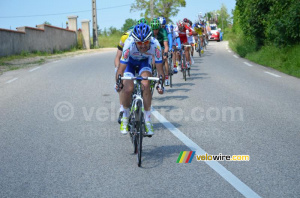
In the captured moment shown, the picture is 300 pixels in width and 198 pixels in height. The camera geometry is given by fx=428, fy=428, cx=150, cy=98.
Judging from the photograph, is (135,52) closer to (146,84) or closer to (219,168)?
(146,84)

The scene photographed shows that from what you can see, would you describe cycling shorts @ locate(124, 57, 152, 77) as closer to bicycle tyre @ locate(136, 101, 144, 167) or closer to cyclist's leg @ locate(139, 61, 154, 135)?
cyclist's leg @ locate(139, 61, 154, 135)

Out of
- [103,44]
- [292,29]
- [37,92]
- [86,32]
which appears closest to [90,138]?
[37,92]

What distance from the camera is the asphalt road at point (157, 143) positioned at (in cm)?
471

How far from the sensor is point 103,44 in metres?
49.0

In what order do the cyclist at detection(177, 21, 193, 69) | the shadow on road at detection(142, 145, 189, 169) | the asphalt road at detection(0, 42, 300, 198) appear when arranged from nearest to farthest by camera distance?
the asphalt road at detection(0, 42, 300, 198) → the shadow on road at detection(142, 145, 189, 169) → the cyclist at detection(177, 21, 193, 69)

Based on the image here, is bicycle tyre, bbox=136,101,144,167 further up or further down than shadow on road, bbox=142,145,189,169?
further up

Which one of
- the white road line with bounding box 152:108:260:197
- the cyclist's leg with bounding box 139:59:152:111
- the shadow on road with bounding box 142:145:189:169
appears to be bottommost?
the shadow on road with bounding box 142:145:189:169

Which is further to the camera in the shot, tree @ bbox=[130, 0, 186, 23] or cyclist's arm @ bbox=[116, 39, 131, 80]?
tree @ bbox=[130, 0, 186, 23]

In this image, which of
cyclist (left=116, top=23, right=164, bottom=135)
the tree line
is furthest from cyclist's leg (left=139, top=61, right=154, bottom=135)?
the tree line

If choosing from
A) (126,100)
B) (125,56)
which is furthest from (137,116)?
(125,56)

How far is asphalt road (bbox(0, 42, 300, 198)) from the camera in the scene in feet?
15.5

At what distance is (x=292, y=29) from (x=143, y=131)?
14127 millimetres

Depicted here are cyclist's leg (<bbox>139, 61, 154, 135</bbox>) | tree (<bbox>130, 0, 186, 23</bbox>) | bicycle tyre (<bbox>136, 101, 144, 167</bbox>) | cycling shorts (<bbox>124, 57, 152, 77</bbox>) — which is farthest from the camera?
tree (<bbox>130, 0, 186, 23</bbox>)

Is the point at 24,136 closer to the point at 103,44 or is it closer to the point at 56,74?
the point at 56,74
